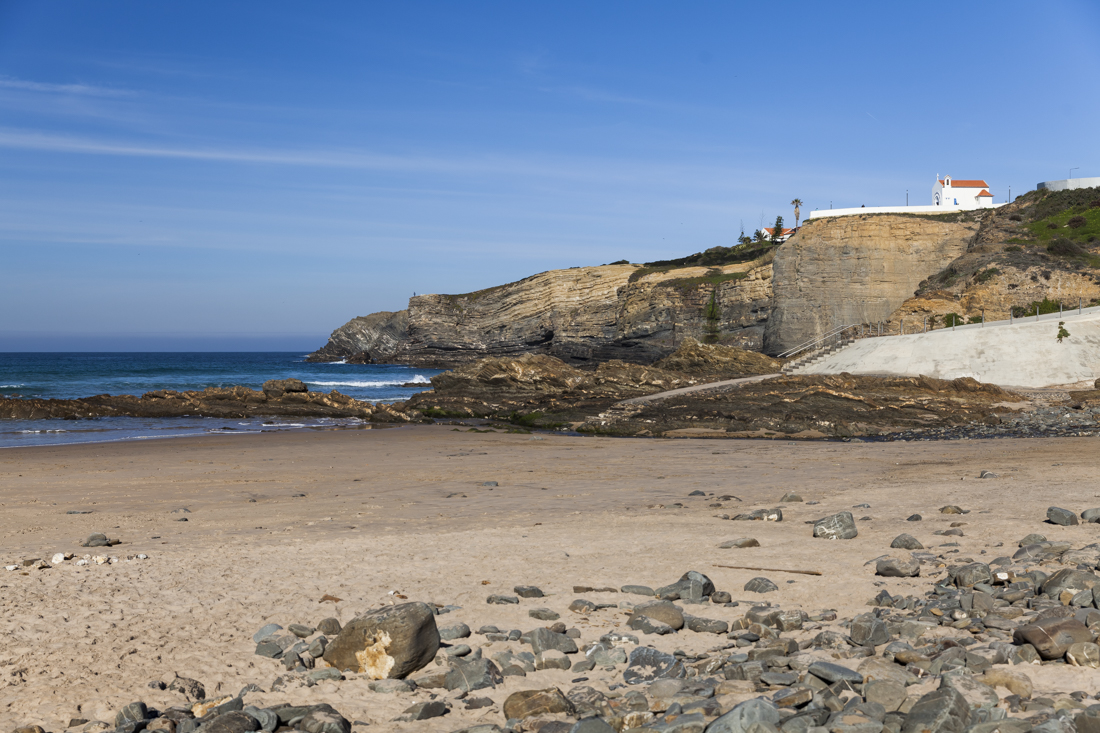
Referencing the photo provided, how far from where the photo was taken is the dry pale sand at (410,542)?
4.34 metres

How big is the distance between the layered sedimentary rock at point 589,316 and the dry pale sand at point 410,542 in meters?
55.1

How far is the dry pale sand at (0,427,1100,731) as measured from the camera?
14.2 feet

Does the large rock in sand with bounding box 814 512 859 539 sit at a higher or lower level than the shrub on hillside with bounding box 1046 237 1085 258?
lower

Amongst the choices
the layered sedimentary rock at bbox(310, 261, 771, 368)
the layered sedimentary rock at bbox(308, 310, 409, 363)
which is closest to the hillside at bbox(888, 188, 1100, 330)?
the layered sedimentary rock at bbox(310, 261, 771, 368)

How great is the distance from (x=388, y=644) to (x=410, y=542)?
318 cm

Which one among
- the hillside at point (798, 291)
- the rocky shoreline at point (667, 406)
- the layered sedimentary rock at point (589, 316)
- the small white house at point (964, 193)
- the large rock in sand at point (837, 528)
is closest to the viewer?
the large rock in sand at point (837, 528)

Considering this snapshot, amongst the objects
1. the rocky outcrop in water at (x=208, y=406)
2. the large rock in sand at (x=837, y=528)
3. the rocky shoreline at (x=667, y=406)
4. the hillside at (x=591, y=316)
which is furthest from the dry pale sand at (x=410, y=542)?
the hillside at (x=591, y=316)

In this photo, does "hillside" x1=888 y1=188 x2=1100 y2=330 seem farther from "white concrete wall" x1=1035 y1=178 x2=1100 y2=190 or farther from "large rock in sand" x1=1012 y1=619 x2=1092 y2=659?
"large rock in sand" x1=1012 y1=619 x2=1092 y2=659

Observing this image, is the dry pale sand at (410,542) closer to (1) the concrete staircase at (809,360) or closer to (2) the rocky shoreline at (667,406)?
(2) the rocky shoreline at (667,406)

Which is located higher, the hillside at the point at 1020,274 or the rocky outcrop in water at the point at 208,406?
the hillside at the point at 1020,274

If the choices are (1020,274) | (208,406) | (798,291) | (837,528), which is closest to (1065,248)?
Result: (1020,274)

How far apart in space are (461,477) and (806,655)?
9.55 metres

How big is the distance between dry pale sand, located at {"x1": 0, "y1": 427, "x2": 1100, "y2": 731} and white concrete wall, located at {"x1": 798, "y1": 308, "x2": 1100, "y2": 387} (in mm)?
14313

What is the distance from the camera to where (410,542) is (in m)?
7.50
